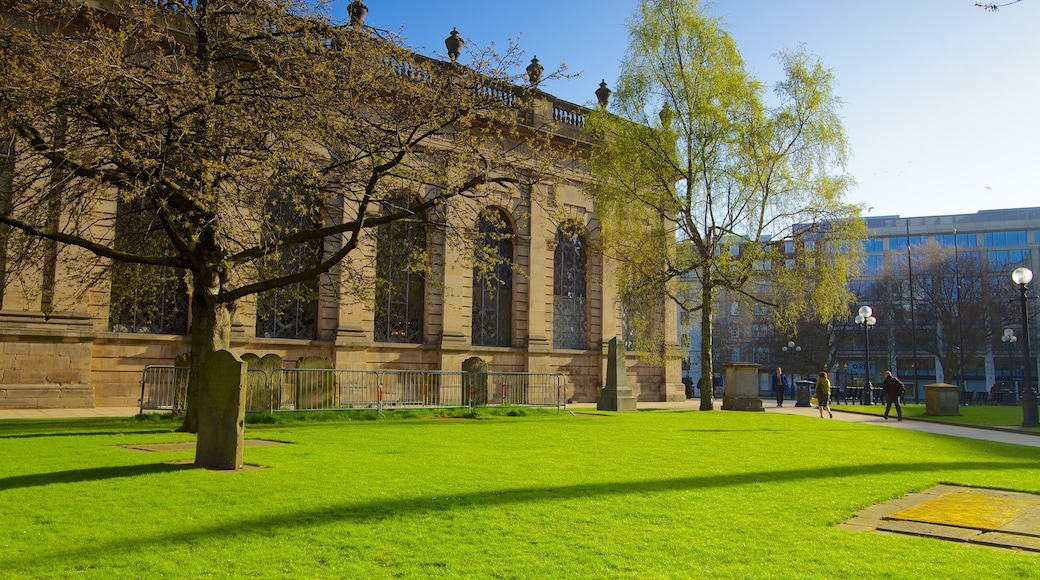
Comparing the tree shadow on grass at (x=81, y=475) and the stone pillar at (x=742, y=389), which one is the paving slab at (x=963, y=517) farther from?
the stone pillar at (x=742, y=389)

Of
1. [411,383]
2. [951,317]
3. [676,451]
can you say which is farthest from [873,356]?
[676,451]

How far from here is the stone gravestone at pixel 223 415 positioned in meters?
9.17

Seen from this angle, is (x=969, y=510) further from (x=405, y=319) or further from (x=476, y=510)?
(x=405, y=319)

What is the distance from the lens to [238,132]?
40.7 ft

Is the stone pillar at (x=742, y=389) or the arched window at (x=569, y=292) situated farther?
the arched window at (x=569, y=292)

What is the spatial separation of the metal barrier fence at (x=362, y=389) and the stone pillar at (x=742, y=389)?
730cm

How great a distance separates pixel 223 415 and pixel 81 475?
1560 millimetres

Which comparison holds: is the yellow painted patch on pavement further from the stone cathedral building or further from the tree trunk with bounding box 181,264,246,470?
the stone cathedral building

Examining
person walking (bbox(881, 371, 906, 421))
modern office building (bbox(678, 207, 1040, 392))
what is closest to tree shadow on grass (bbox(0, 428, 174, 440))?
modern office building (bbox(678, 207, 1040, 392))

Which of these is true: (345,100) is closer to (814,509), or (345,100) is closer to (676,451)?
(676,451)

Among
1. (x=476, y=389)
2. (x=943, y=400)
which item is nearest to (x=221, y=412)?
(x=476, y=389)

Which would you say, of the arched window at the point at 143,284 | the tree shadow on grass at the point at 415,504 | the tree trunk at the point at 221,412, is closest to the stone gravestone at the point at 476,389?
the arched window at the point at 143,284

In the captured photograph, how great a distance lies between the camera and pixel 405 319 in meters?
29.9

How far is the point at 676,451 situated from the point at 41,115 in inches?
415
